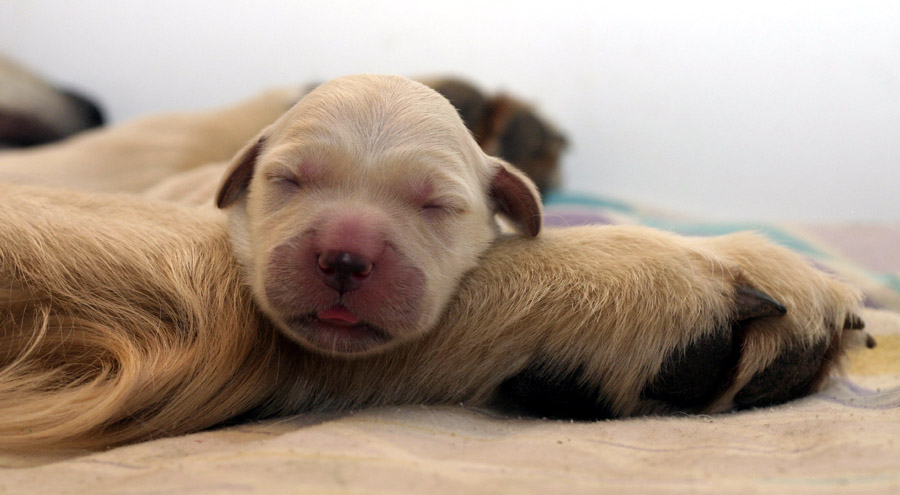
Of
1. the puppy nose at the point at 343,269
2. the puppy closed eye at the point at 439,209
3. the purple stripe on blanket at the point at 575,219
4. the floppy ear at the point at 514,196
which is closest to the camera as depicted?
the puppy nose at the point at 343,269

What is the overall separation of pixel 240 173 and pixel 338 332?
426 mm

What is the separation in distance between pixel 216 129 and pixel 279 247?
215cm

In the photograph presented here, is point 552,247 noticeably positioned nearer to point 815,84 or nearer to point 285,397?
point 285,397

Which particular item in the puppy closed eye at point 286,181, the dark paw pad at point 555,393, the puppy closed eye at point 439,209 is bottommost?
the dark paw pad at point 555,393

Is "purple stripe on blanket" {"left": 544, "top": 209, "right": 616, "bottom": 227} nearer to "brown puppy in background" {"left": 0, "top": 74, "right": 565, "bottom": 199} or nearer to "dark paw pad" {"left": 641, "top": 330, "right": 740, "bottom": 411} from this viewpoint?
"brown puppy in background" {"left": 0, "top": 74, "right": 565, "bottom": 199}

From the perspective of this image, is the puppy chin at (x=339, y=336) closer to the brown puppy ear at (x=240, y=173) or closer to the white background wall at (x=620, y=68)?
the brown puppy ear at (x=240, y=173)

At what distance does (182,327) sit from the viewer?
1.01m

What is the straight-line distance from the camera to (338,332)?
95 cm

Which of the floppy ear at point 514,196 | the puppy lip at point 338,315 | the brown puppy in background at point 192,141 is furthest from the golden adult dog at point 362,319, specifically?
the brown puppy in background at point 192,141

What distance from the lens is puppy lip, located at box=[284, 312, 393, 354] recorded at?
94 cm

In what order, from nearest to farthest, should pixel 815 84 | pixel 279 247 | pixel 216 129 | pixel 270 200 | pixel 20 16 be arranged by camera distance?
1. pixel 279 247
2. pixel 270 200
3. pixel 815 84
4. pixel 216 129
5. pixel 20 16

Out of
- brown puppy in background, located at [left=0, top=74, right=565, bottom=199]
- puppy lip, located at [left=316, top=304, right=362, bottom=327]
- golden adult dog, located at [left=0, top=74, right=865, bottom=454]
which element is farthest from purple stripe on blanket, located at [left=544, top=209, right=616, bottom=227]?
puppy lip, located at [left=316, top=304, right=362, bottom=327]

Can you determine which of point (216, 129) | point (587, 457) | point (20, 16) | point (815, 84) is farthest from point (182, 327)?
point (20, 16)

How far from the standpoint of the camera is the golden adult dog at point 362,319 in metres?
0.95
